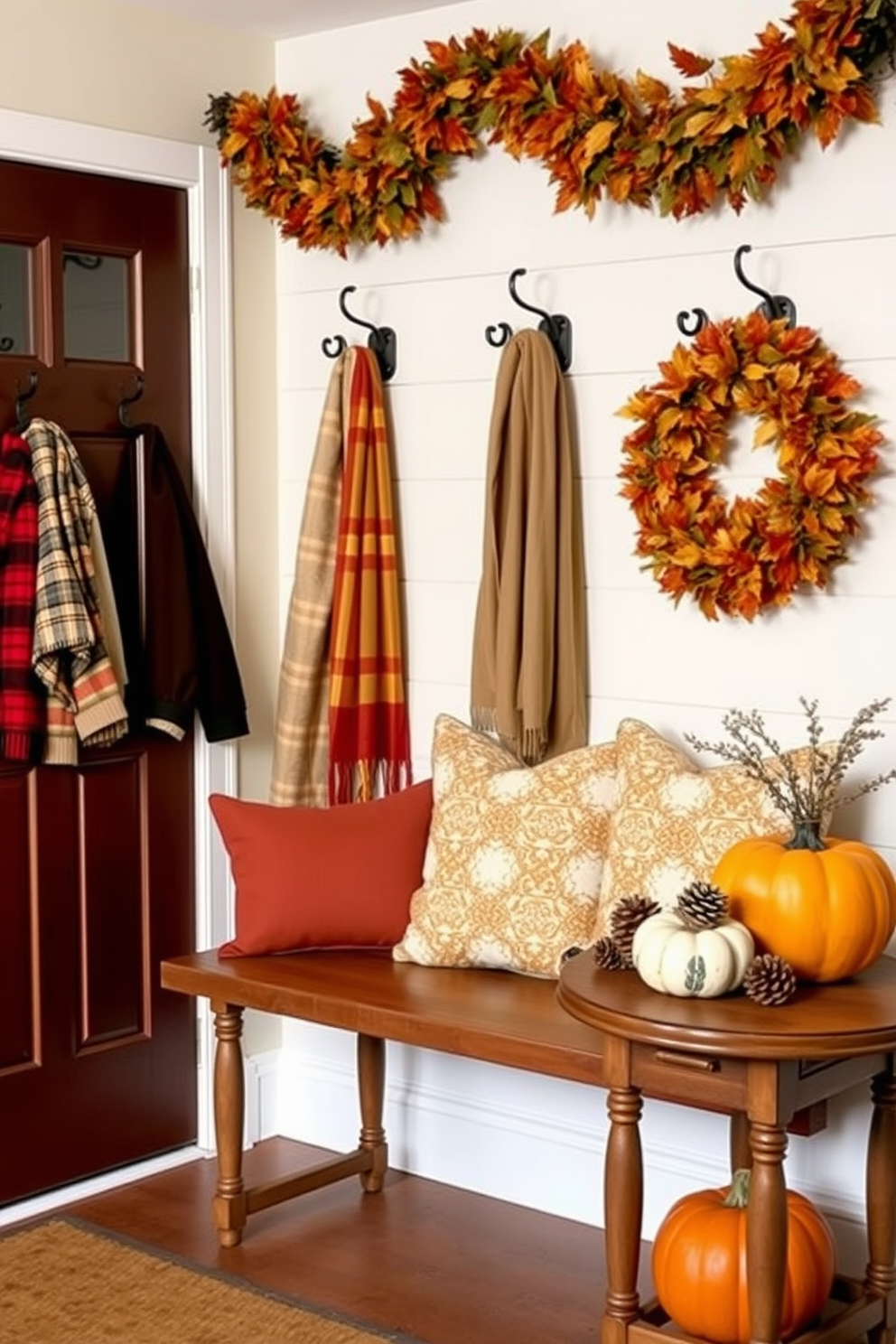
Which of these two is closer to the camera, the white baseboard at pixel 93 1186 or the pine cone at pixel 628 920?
the pine cone at pixel 628 920

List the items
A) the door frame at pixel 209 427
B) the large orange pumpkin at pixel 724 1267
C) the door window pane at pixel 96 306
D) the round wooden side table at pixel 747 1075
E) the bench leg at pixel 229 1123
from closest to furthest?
the round wooden side table at pixel 747 1075 < the large orange pumpkin at pixel 724 1267 < the bench leg at pixel 229 1123 < the door window pane at pixel 96 306 < the door frame at pixel 209 427

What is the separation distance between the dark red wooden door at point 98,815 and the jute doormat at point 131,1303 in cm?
31

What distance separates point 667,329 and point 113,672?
1.31 m

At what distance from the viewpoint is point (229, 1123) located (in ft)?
12.2

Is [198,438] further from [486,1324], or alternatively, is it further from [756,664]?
[486,1324]

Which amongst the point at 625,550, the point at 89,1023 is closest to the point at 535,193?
the point at 625,550

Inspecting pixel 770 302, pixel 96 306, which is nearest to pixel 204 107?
pixel 96 306

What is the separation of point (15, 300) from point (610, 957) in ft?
5.94

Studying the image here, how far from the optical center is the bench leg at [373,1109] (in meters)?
4.01

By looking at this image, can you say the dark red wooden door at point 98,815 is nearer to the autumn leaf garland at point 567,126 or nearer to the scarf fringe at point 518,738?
the autumn leaf garland at point 567,126

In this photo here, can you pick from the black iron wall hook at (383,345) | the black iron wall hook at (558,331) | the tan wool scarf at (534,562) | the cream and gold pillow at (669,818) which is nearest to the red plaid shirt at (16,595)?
the black iron wall hook at (383,345)

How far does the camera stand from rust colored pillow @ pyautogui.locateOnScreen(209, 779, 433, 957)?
373 cm

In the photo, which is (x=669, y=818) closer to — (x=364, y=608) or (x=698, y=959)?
(x=698, y=959)

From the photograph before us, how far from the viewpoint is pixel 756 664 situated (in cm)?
358
